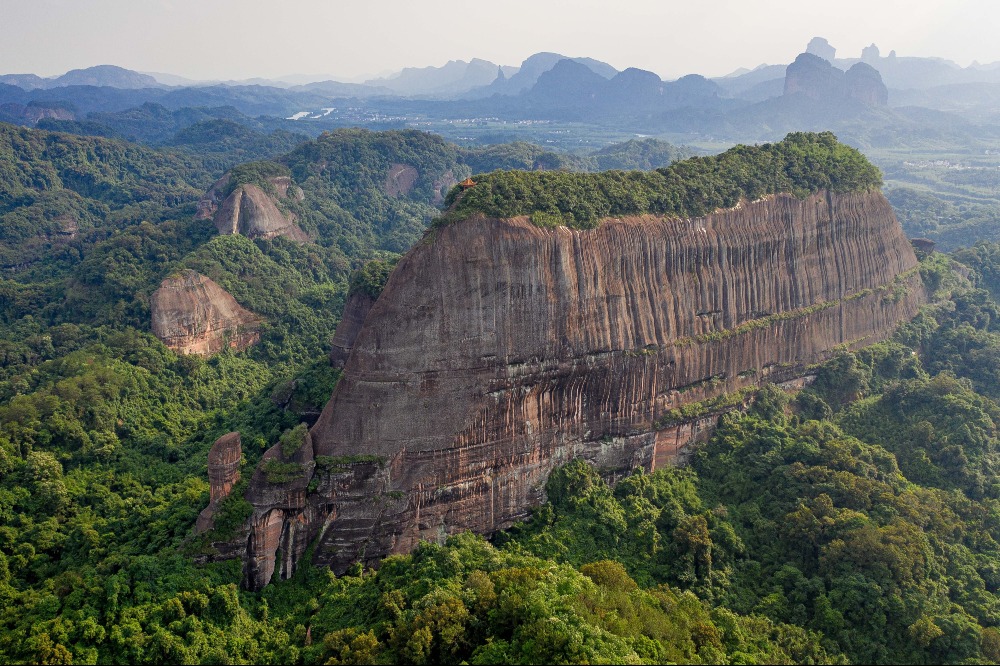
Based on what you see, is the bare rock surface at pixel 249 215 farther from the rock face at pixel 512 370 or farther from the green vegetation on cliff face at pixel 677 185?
the green vegetation on cliff face at pixel 677 185

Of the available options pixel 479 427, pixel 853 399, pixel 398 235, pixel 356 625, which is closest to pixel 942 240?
pixel 853 399

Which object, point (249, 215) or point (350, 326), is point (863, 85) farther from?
point (350, 326)

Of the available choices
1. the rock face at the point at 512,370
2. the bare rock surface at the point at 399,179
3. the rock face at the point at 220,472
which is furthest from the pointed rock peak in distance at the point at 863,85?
the rock face at the point at 220,472

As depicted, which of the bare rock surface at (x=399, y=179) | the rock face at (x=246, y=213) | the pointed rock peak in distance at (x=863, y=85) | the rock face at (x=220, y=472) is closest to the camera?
the rock face at (x=220, y=472)

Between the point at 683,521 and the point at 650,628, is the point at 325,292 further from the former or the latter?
the point at 650,628

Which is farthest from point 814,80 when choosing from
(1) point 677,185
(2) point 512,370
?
(2) point 512,370

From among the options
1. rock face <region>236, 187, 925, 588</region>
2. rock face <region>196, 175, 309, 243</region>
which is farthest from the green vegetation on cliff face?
rock face <region>196, 175, 309, 243</region>

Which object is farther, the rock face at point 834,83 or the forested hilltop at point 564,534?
the rock face at point 834,83
